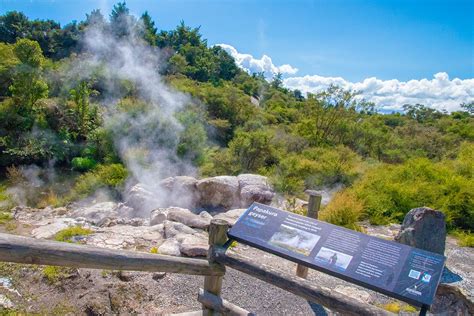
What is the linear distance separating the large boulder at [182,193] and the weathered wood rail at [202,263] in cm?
740

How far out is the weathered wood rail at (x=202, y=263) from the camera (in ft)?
6.11

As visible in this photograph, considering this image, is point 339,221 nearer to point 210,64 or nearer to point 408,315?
point 408,315

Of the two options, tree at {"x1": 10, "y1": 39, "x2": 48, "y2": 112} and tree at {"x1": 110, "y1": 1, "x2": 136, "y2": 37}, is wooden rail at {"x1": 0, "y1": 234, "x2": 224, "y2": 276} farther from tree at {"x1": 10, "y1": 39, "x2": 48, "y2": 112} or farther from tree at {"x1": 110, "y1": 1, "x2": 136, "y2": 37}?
tree at {"x1": 110, "y1": 1, "x2": 136, "y2": 37}

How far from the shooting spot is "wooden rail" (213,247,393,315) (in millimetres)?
2051

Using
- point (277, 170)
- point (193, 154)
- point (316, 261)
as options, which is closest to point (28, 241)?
point (316, 261)

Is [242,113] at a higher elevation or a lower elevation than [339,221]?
higher

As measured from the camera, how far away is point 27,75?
15328 millimetres

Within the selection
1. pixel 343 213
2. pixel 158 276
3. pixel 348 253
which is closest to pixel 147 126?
pixel 343 213

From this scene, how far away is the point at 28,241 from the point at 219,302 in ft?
4.86

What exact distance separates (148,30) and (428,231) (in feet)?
125

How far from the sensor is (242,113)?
21.0 m

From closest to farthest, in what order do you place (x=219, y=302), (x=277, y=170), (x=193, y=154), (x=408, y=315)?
(x=219, y=302) → (x=408, y=315) → (x=277, y=170) → (x=193, y=154)

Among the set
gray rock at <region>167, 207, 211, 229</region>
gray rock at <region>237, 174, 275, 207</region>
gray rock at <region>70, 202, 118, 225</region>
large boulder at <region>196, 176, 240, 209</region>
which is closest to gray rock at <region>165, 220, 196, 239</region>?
gray rock at <region>167, 207, 211, 229</region>

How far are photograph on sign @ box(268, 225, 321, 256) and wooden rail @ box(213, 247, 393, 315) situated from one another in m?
0.21
